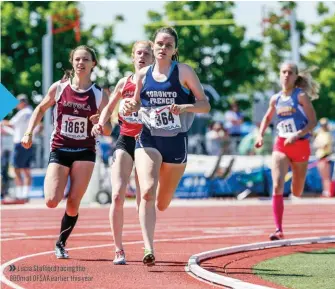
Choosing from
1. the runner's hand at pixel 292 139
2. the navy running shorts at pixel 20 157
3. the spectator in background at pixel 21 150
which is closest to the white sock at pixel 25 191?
the spectator in background at pixel 21 150

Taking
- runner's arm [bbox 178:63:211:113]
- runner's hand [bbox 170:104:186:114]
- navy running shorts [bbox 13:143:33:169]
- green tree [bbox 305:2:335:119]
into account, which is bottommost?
navy running shorts [bbox 13:143:33:169]

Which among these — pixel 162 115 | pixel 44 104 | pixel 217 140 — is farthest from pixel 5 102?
pixel 217 140

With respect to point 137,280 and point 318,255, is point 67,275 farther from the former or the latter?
point 318,255

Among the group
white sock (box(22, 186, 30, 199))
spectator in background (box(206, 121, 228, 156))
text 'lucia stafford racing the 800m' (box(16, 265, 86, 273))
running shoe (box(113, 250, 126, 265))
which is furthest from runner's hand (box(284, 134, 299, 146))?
spectator in background (box(206, 121, 228, 156))

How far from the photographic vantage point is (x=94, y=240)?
13.8 metres

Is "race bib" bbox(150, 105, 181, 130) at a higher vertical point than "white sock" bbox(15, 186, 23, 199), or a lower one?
higher

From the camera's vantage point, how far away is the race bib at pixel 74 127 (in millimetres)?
11250

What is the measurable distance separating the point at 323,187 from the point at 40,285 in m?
17.4

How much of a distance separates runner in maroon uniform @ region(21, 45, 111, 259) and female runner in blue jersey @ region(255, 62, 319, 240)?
2998 millimetres

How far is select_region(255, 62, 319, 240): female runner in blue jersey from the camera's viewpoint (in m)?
13.5

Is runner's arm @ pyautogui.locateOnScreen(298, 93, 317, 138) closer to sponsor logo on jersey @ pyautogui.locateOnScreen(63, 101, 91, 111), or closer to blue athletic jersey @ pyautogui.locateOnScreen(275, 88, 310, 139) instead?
blue athletic jersey @ pyautogui.locateOnScreen(275, 88, 310, 139)

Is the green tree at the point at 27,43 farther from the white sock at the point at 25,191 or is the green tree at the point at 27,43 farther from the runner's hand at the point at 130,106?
the runner's hand at the point at 130,106

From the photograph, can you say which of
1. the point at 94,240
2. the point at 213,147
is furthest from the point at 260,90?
the point at 94,240

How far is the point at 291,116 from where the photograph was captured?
1359cm
